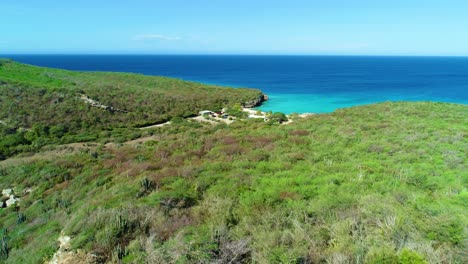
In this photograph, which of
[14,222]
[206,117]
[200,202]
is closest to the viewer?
[200,202]

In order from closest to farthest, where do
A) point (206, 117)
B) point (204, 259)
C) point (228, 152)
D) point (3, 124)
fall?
point (204, 259)
point (228, 152)
point (3, 124)
point (206, 117)

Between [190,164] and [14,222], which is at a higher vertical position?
[190,164]

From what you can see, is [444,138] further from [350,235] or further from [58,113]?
[58,113]

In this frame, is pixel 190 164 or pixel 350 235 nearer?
pixel 350 235

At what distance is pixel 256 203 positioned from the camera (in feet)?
23.8

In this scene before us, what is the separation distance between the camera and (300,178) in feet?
29.9

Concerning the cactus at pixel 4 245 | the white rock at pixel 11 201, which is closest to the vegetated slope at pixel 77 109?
the white rock at pixel 11 201

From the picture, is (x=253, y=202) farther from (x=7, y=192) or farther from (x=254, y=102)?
(x=254, y=102)

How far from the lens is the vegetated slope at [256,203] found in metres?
5.25

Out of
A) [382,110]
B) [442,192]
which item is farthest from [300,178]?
[382,110]

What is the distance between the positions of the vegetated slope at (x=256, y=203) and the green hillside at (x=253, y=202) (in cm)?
3

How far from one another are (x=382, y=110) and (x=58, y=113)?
1348 inches

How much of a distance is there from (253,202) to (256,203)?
97 mm

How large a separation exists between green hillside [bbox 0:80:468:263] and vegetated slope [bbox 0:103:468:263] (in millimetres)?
35
